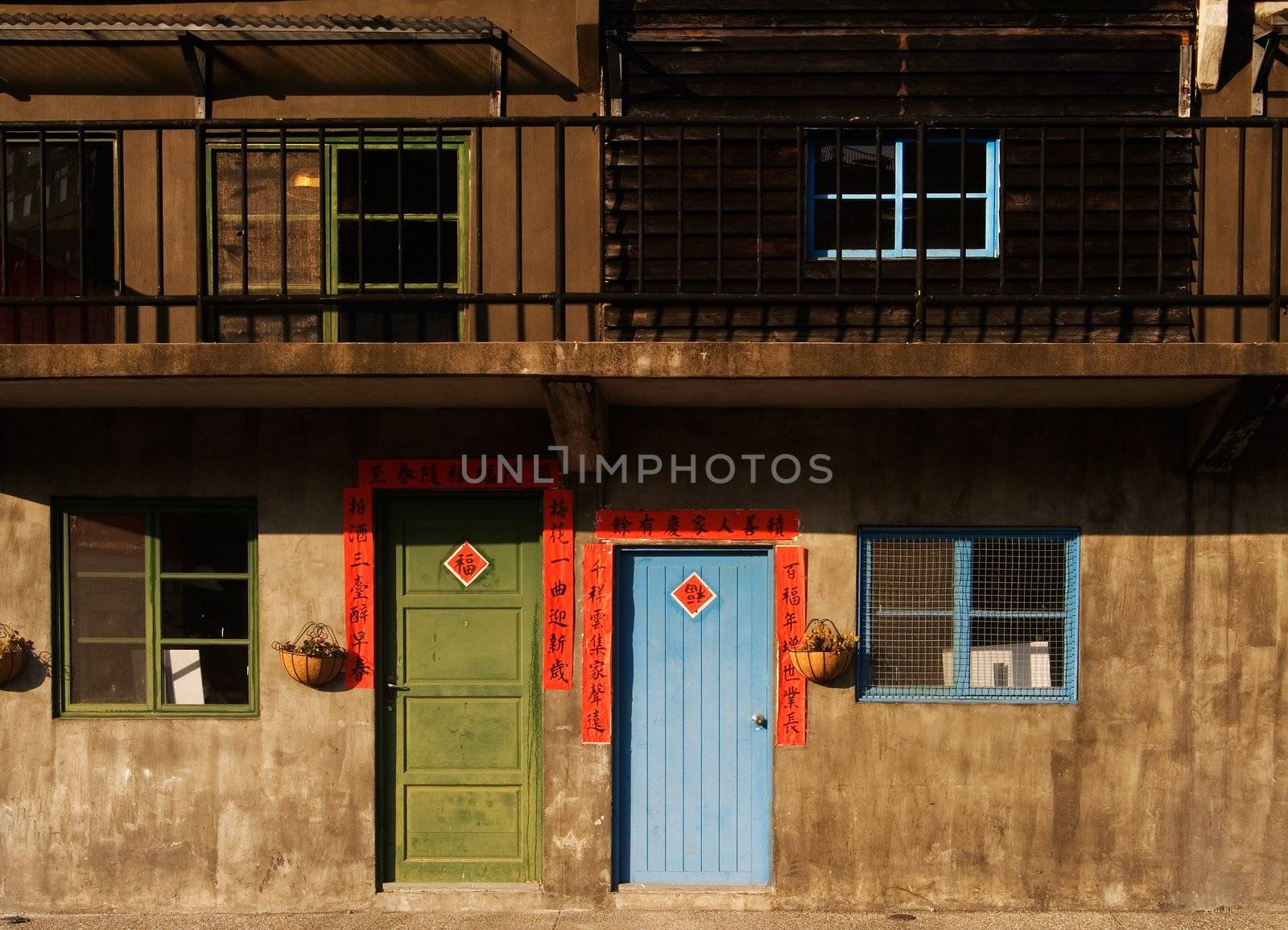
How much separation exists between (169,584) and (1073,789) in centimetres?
580

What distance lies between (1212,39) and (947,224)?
195cm

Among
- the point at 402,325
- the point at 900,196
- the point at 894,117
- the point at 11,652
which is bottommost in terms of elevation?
the point at 11,652

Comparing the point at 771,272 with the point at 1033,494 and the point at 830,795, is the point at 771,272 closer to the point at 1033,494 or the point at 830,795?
the point at 1033,494

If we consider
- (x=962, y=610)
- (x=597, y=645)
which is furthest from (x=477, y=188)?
(x=962, y=610)

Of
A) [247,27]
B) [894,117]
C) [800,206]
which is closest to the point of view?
[800,206]

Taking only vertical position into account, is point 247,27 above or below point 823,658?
above

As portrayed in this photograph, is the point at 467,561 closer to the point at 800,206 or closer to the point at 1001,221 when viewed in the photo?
the point at 800,206

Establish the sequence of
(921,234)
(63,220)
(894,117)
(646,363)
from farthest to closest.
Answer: (63,220)
(894,117)
(921,234)
(646,363)

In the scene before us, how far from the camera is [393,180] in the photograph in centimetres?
699

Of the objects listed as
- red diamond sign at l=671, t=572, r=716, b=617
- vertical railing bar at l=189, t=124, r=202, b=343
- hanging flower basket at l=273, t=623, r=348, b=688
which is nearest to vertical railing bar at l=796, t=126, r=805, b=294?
red diamond sign at l=671, t=572, r=716, b=617

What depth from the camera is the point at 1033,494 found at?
22.0 feet

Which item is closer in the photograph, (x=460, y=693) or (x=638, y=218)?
(x=638, y=218)

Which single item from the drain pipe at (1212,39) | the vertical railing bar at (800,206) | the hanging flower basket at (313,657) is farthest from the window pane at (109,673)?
the drain pipe at (1212,39)

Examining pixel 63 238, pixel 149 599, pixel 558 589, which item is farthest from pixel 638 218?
pixel 149 599
